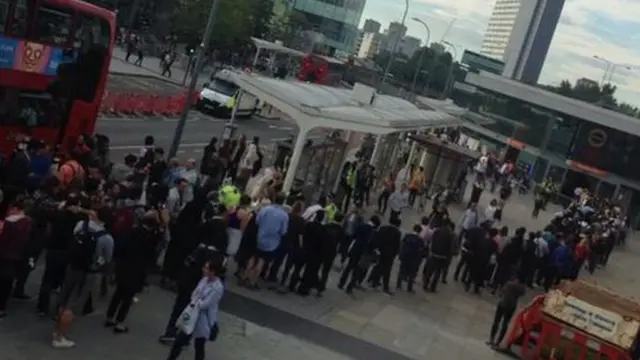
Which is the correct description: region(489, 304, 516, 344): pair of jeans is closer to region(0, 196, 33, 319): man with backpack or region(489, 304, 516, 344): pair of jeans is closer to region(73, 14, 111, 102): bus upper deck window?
region(0, 196, 33, 319): man with backpack

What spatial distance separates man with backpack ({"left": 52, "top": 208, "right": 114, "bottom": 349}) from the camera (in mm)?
10273

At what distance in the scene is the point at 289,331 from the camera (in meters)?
13.6

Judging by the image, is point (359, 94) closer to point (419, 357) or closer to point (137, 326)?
point (419, 357)

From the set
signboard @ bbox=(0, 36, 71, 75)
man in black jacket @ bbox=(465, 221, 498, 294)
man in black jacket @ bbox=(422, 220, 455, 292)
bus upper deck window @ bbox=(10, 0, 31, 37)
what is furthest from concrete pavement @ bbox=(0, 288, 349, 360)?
man in black jacket @ bbox=(465, 221, 498, 294)

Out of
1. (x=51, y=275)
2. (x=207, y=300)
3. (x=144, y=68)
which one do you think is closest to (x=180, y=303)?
(x=207, y=300)

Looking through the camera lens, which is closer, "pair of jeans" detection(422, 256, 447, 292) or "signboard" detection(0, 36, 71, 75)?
"signboard" detection(0, 36, 71, 75)

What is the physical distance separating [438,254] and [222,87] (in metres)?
27.8

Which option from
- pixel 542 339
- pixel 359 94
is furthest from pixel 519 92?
pixel 542 339

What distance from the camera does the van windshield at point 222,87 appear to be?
44688 millimetres

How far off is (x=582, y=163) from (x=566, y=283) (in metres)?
43.1

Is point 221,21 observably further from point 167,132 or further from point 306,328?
point 306,328

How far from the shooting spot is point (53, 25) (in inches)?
717

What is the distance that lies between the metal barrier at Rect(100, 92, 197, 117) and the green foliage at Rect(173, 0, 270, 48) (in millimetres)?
23602

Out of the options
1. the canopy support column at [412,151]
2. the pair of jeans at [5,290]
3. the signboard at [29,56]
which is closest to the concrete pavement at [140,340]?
the pair of jeans at [5,290]
